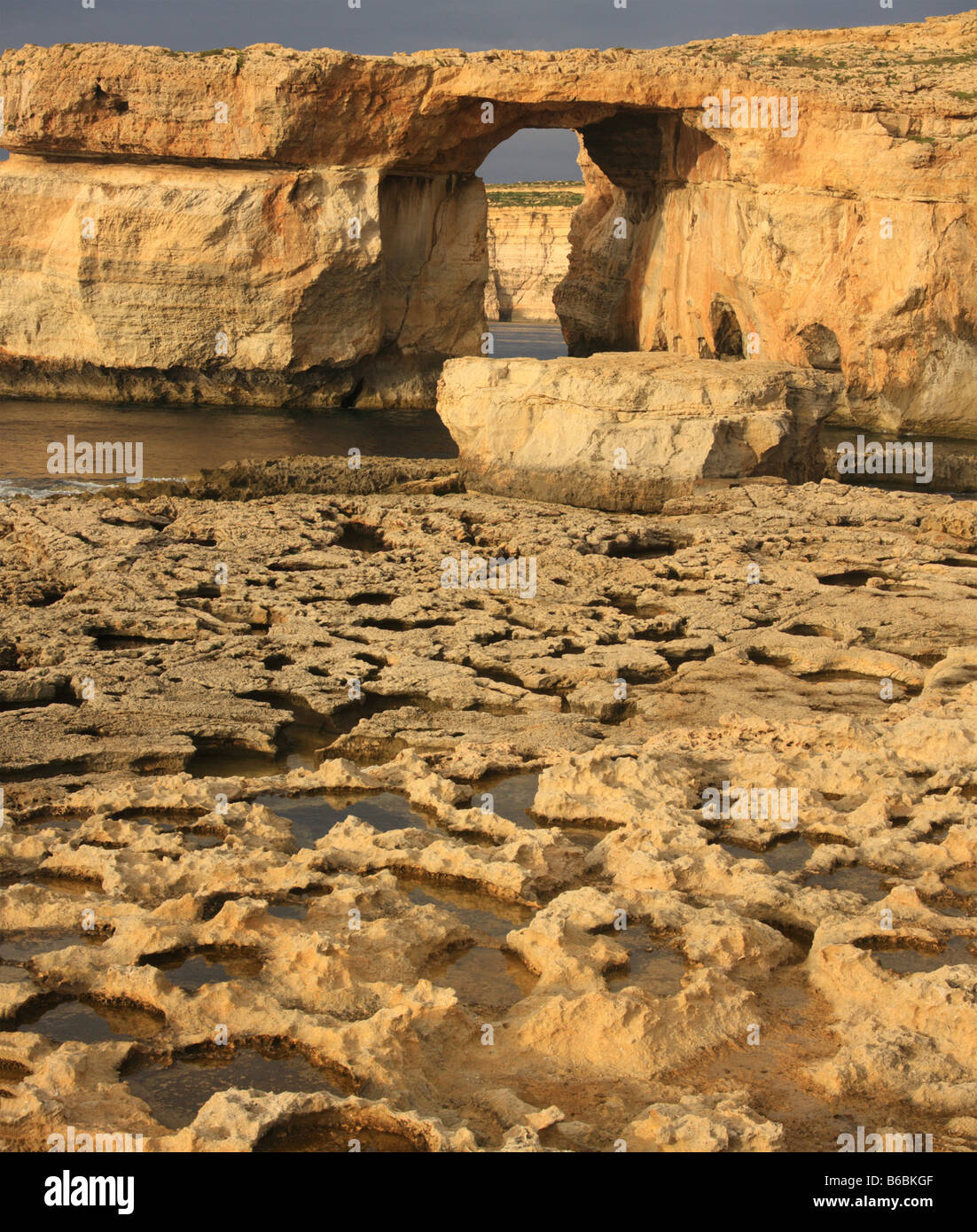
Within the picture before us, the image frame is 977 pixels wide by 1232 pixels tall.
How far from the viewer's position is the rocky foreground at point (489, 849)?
3.57m

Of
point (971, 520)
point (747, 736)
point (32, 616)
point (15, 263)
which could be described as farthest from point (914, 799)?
point (15, 263)

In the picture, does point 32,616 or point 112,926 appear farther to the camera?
point 32,616

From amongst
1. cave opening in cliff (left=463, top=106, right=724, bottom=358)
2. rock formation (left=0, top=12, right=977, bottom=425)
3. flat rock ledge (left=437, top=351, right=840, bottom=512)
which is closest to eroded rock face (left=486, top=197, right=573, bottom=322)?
cave opening in cliff (left=463, top=106, right=724, bottom=358)

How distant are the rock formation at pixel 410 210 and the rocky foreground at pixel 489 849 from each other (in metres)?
9.90

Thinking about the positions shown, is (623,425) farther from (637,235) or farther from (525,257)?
(525,257)

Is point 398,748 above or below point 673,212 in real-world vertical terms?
below

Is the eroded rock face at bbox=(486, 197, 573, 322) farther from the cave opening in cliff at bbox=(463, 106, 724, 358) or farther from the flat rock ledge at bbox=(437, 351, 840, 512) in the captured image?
the flat rock ledge at bbox=(437, 351, 840, 512)

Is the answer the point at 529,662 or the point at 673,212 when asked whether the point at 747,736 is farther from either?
the point at 673,212

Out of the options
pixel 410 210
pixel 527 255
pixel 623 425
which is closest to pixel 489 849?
pixel 623 425

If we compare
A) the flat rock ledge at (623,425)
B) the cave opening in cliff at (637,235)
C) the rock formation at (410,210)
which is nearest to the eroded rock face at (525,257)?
the cave opening in cliff at (637,235)

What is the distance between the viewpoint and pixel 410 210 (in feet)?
71.8

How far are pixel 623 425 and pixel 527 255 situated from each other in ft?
161

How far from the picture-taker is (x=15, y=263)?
2073cm

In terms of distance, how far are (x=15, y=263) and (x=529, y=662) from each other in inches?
660
